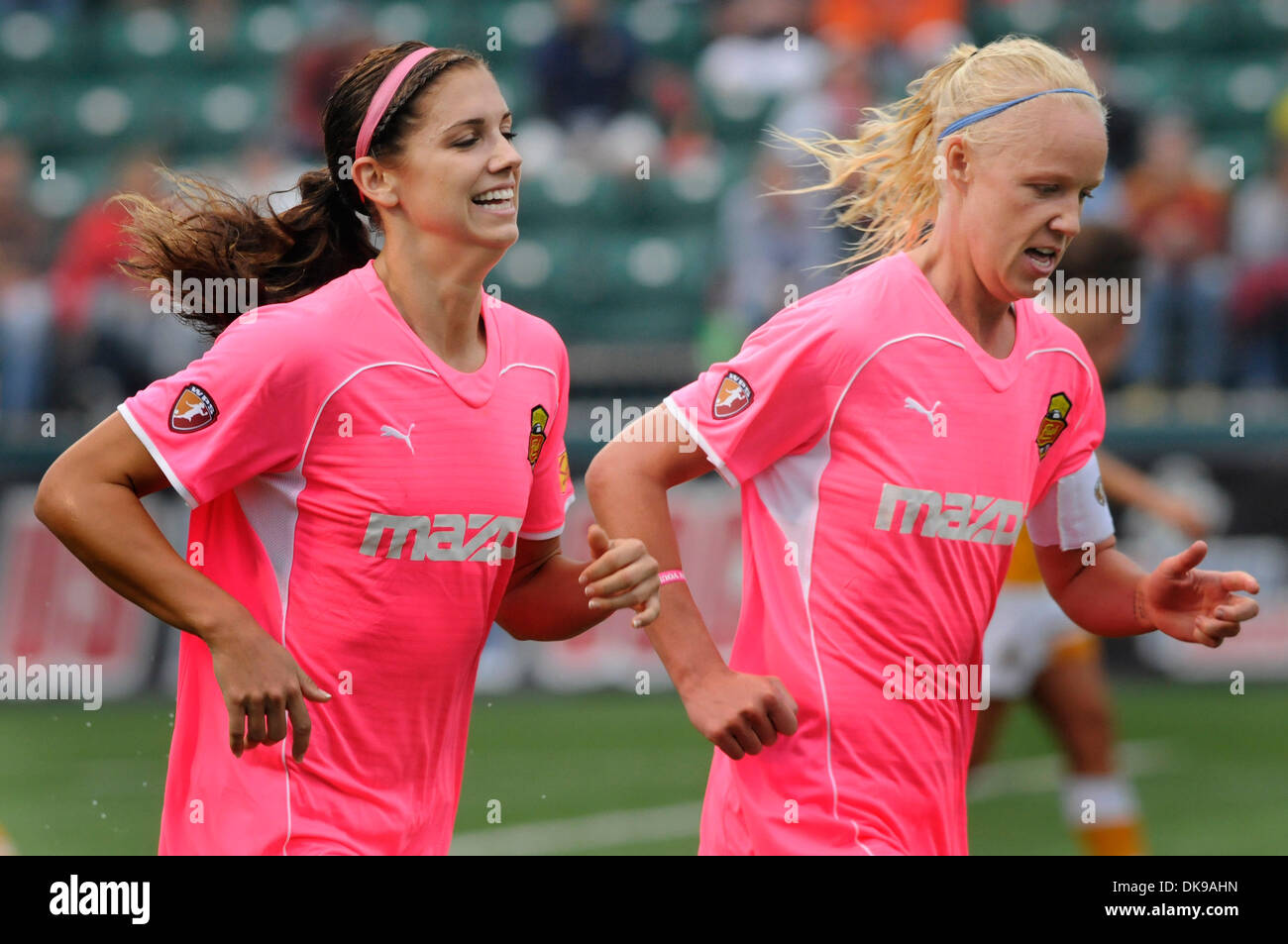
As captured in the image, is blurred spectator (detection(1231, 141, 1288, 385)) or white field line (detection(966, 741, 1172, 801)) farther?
blurred spectator (detection(1231, 141, 1288, 385))

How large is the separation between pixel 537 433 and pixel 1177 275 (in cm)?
814

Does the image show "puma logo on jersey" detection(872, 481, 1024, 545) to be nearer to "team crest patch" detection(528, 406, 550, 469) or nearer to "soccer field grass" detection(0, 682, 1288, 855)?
"team crest patch" detection(528, 406, 550, 469)

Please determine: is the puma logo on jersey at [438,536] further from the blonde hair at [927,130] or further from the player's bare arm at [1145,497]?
the player's bare arm at [1145,497]

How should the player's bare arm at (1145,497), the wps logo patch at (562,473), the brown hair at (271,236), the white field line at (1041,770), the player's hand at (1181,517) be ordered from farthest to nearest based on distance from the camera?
1. the white field line at (1041,770)
2. the player's bare arm at (1145,497)
3. the player's hand at (1181,517)
4. the wps logo patch at (562,473)
5. the brown hair at (271,236)

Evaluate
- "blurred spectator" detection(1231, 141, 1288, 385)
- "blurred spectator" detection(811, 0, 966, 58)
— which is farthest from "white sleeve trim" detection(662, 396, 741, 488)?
"blurred spectator" detection(811, 0, 966, 58)

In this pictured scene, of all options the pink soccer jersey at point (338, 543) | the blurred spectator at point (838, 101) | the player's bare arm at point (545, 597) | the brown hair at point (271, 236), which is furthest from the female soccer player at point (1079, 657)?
the blurred spectator at point (838, 101)

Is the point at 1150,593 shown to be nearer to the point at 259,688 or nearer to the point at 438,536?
the point at 438,536

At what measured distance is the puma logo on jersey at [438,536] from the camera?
12.2 feet

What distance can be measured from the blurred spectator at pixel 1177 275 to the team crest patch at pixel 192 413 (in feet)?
27.1

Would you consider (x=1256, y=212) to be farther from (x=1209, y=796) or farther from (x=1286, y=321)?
(x=1209, y=796)

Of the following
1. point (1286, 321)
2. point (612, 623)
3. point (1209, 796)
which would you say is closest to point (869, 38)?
point (1286, 321)

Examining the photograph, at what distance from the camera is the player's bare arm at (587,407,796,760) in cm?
365
